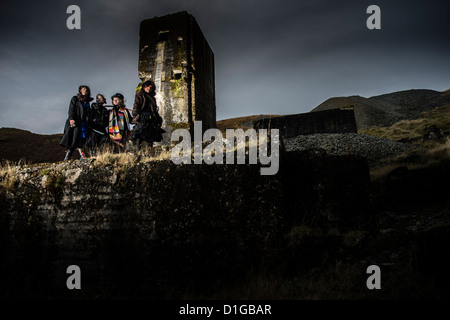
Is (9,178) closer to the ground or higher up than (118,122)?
closer to the ground

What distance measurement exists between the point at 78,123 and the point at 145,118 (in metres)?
1.55

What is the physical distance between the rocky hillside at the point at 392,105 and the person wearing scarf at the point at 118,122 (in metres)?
28.4

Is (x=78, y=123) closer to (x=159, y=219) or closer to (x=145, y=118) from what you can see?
(x=145, y=118)

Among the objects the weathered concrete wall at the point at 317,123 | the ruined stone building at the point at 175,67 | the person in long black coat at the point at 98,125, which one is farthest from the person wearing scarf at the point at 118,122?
the weathered concrete wall at the point at 317,123

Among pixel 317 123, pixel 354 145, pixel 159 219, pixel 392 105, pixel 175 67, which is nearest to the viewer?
pixel 159 219

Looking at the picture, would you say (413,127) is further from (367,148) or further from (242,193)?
(242,193)

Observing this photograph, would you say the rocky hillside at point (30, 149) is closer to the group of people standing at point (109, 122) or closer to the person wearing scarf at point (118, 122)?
the group of people standing at point (109, 122)

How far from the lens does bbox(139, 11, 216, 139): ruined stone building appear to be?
8773 millimetres

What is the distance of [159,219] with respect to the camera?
3.34 meters

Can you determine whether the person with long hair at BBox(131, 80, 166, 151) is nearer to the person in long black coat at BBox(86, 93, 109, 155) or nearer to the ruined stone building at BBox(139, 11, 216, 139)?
the person in long black coat at BBox(86, 93, 109, 155)

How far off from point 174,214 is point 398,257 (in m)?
3.32

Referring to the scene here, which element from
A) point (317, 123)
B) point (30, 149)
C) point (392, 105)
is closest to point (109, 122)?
point (30, 149)

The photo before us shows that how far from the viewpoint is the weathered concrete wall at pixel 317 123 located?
17594 millimetres

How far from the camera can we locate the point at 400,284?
2828 mm
